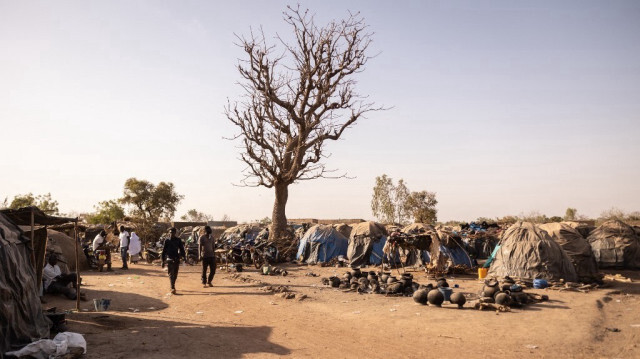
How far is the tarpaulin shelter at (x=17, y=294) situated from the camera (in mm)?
6027

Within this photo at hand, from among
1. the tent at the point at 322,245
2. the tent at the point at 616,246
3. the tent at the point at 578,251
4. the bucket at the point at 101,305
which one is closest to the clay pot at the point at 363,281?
the bucket at the point at 101,305

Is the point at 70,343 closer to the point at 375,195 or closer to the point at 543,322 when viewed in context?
the point at 543,322

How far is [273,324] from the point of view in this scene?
8586mm

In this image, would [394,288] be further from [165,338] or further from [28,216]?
[28,216]

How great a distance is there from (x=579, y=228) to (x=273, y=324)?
1901 centimetres

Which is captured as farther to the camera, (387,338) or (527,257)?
(527,257)

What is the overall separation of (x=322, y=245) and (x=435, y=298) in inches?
459

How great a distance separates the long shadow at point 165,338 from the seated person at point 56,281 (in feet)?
7.89

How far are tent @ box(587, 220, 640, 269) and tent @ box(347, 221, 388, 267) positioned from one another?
920 centimetres

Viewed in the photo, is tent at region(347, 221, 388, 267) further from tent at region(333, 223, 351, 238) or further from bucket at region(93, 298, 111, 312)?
bucket at region(93, 298, 111, 312)

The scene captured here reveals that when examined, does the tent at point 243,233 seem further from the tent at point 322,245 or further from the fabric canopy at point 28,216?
the fabric canopy at point 28,216

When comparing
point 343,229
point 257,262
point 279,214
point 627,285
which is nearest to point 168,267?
point 257,262

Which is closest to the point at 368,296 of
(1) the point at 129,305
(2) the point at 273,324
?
(2) the point at 273,324

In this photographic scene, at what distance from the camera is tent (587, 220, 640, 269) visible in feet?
A: 59.7
